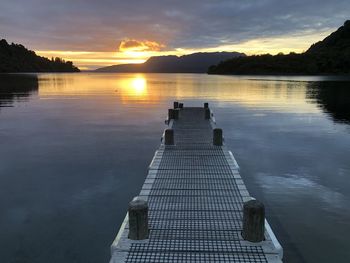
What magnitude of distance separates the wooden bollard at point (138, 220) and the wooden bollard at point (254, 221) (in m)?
3.27

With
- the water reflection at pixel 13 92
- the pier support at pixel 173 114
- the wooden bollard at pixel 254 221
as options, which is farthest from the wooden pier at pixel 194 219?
the water reflection at pixel 13 92

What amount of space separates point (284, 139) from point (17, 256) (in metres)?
26.9

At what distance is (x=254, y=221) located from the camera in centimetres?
1027

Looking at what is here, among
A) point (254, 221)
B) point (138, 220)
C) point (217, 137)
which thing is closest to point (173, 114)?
point (217, 137)

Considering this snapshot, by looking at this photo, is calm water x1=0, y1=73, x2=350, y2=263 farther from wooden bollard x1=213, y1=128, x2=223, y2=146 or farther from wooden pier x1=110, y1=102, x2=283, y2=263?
wooden bollard x1=213, y1=128, x2=223, y2=146

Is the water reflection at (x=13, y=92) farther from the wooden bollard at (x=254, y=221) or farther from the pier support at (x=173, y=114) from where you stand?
the wooden bollard at (x=254, y=221)

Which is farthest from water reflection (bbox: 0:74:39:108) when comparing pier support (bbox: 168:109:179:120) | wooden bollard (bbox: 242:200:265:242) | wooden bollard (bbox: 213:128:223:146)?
wooden bollard (bbox: 242:200:265:242)

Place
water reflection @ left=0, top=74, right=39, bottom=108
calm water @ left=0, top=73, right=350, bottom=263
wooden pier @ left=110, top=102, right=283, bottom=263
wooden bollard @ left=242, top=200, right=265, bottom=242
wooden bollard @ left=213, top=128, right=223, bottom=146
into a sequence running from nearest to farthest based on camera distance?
wooden pier @ left=110, top=102, right=283, bottom=263
wooden bollard @ left=242, top=200, right=265, bottom=242
calm water @ left=0, top=73, right=350, bottom=263
wooden bollard @ left=213, top=128, right=223, bottom=146
water reflection @ left=0, top=74, right=39, bottom=108

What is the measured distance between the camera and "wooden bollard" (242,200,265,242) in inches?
402

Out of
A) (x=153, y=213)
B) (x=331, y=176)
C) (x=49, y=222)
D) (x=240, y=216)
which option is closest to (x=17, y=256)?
(x=49, y=222)

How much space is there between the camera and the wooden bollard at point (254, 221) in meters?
10.2

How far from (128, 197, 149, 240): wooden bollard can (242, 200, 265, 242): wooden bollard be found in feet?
10.7

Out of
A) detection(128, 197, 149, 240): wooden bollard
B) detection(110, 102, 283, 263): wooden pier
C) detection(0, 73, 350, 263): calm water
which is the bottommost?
detection(0, 73, 350, 263): calm water

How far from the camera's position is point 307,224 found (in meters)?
15.3
